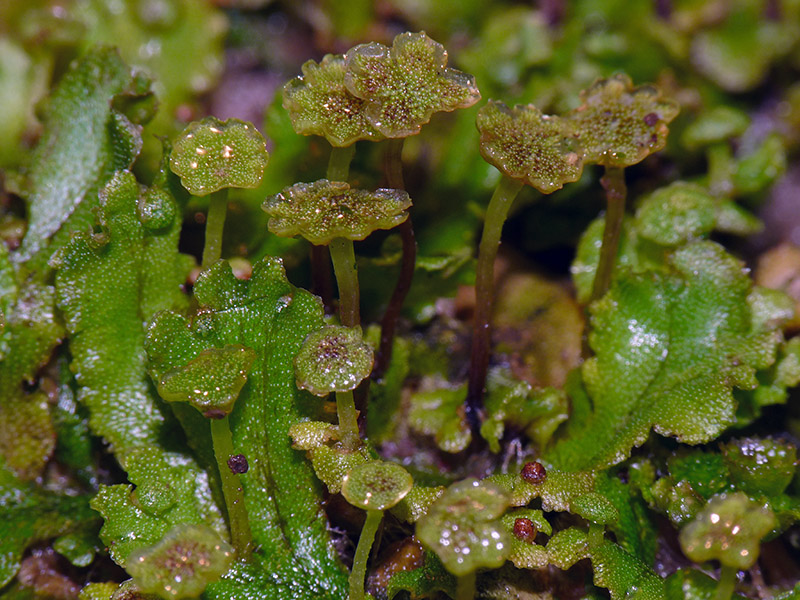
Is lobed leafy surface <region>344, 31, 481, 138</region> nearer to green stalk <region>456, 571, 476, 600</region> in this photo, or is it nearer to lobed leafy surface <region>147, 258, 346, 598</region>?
lobed leafy surface <region>147, 258, 346, 598</region>

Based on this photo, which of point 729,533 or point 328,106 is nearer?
point 729,533

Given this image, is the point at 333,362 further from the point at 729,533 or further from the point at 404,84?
the point at 729,533

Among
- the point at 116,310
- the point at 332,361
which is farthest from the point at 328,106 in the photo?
the point at 116,310

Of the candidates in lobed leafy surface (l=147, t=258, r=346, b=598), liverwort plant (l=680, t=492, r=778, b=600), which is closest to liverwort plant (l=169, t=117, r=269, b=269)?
lobed leafy surface (l=147, t=258, r=346, b=598)

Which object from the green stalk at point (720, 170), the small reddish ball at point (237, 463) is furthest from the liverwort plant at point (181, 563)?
the green stalk at point (720, 170)

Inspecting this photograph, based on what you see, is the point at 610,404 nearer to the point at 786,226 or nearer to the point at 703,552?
the point at 703,552

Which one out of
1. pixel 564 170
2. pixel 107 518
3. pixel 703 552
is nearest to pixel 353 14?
pixel 564 170

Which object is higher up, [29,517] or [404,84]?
[404,84]
